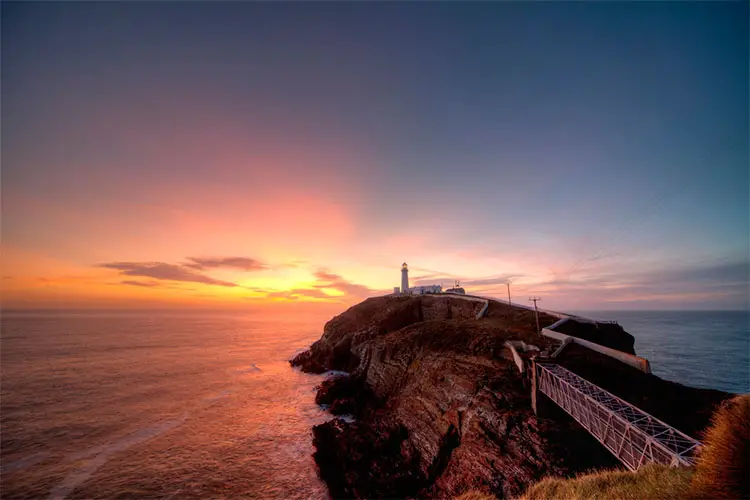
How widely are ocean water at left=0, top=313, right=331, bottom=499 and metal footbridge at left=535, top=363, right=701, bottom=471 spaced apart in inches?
680

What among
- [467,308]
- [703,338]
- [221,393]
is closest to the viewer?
[221,393]

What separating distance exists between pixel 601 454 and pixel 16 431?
49.9 metres

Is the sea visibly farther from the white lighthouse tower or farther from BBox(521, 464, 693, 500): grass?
the white lighthouse tower

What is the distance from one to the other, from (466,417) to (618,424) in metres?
9.51

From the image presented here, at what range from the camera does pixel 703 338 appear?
9081 cm

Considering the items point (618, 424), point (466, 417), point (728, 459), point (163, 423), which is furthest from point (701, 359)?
point (163, 423)

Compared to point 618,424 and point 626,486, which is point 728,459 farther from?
point 618,424

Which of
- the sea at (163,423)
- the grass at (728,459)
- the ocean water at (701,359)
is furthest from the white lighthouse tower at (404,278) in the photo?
the grass at (728,459)

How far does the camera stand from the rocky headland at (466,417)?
1647 centimetres

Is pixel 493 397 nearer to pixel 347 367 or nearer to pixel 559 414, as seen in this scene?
pixel 559 414

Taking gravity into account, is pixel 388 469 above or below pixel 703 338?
above

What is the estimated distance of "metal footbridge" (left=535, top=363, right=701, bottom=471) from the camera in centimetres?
1102

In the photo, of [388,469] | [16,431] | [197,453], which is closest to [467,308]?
[388,469]

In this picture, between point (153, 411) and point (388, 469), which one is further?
point (153, 411)
